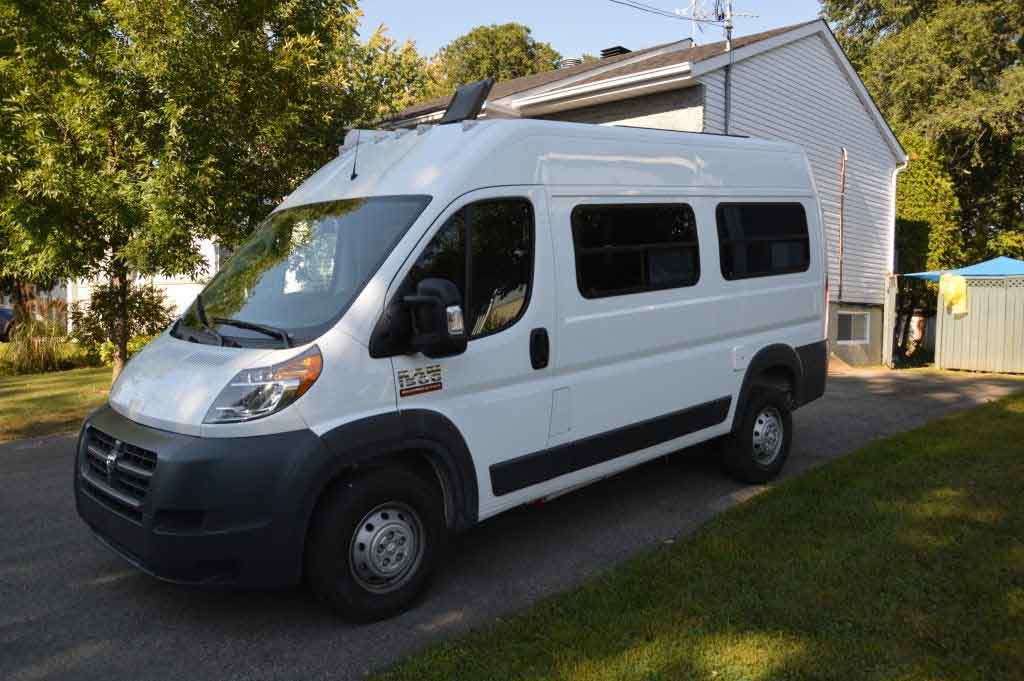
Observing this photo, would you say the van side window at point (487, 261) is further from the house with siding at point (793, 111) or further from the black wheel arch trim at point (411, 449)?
the house with siding at point (793, 111)

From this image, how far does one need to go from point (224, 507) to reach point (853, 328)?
1645 cm

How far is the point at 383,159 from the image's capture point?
4.88 metres

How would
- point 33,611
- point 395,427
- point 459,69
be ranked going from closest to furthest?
point 395,427
point 33,611
point 459,69

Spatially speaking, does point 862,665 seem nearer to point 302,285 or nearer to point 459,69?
point 302,285

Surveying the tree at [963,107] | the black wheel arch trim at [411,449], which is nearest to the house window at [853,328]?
the tree at [963,107]

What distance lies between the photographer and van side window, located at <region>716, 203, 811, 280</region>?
6047mm

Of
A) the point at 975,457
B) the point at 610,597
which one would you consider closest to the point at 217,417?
the point at 610,597

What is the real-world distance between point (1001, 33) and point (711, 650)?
1143 inches

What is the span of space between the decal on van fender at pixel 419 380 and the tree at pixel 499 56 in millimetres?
45027

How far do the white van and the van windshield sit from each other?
2cm

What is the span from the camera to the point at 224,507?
3662 millimetres

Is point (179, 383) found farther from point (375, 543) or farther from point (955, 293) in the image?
point (955, 293)

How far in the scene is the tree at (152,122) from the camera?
8.28 meters

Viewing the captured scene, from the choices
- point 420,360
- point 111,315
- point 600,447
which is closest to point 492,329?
point 420,360
